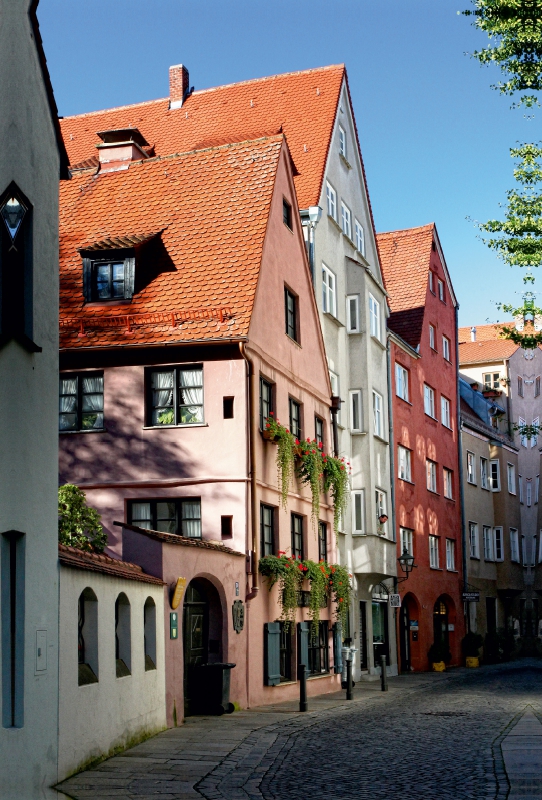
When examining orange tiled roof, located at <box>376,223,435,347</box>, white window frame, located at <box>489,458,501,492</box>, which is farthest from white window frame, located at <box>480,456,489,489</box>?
orange tiled roof, located at <box>376,223,435,347</box>

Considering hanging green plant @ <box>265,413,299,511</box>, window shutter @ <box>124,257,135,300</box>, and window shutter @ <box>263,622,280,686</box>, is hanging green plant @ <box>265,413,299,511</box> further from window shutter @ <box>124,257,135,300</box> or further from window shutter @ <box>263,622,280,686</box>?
window shutter @ <box>124,257,135,300</box>

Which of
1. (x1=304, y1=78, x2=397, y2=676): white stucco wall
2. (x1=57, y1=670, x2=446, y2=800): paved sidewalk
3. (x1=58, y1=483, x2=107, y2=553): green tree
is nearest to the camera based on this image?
(x1=57, y1=670, x2=446, y2=800): paved sidewalk

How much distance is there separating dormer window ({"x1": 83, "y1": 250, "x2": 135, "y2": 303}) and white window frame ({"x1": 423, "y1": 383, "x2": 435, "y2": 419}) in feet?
67.2

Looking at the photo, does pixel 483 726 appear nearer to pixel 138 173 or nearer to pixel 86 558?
pixel 86 558

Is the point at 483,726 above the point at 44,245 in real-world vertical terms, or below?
below

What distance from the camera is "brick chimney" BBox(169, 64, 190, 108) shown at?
38312 mm

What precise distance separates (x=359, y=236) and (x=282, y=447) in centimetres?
1355

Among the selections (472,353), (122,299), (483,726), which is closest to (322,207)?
(122,299)

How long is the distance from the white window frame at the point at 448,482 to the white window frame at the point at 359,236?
12322 millimetres

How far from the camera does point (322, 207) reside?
3127 centimetres

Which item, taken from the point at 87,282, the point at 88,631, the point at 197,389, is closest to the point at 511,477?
the point at 197,389

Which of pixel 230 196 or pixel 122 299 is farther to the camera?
pixel 230 196

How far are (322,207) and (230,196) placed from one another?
18.6ft

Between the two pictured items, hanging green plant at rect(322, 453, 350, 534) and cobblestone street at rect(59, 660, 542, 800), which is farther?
hanging green plant at rect(322, 453, 350, 534)
